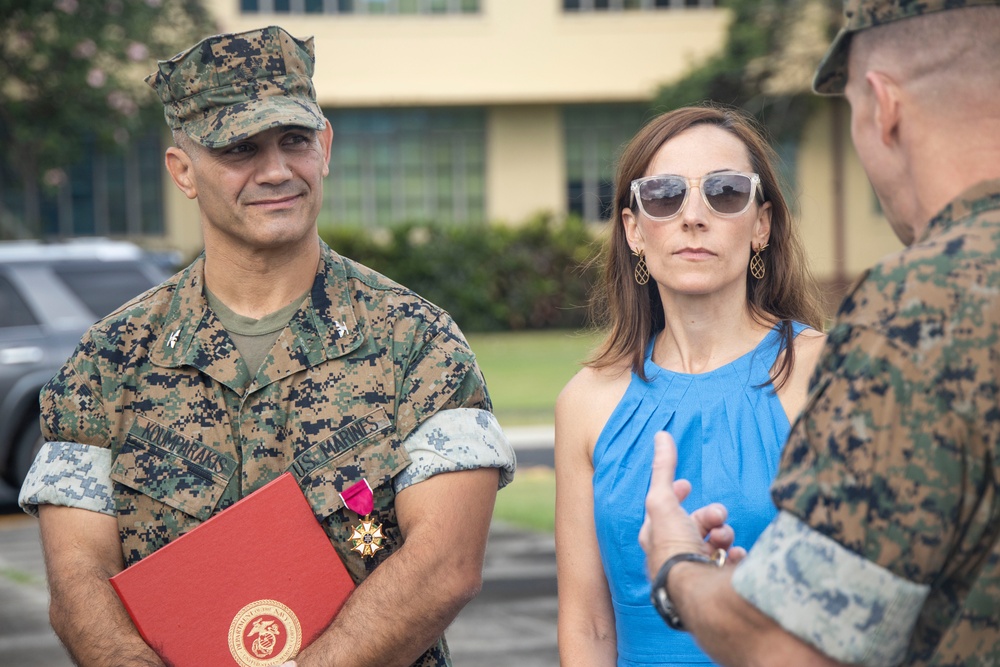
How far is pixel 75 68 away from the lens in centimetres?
2150

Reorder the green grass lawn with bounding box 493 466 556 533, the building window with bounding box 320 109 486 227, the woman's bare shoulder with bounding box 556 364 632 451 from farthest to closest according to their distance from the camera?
the building window with bounding box 320 109 486 227 → the green grass lawn with bounding box 493 466 556 533 → the woman's bare shoulder with bounding box 556 364 632 451

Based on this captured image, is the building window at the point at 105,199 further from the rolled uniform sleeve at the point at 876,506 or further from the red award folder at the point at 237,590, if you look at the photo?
the rolled uniform sleeve at the point at 876,506

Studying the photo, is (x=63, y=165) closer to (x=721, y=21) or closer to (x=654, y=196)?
(x=721, y=21)

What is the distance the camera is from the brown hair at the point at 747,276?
10.4 feet

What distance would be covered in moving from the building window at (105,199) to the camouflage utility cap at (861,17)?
83.8ft

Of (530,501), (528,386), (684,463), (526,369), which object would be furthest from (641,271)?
(526,369)

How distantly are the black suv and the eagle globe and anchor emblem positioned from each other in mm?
7838

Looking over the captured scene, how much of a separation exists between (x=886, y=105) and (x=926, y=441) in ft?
1.67

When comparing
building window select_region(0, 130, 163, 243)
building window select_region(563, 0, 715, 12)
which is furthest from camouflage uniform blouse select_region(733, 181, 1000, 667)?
building window select_region(563, 0, 715, 12)

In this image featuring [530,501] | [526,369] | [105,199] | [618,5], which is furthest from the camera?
[618,5]

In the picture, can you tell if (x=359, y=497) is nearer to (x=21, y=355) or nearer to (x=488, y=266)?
(x=21, y=355)

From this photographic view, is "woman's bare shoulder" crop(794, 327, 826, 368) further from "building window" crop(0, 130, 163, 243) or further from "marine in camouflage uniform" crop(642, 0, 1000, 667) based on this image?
"building window" crop(0, 130, 163, 243)

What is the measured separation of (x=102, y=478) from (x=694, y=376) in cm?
141

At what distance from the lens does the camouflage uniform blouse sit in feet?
5.38
